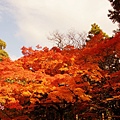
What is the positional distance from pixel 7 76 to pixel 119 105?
10379mm

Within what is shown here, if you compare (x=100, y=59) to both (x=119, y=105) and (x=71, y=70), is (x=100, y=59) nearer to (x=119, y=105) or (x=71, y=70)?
(x=71, y=70)

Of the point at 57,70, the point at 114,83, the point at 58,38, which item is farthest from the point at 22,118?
the point at 58,38

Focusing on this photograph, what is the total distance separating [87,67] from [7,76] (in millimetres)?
3837

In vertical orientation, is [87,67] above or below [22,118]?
above

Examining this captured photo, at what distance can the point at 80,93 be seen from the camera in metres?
10.2

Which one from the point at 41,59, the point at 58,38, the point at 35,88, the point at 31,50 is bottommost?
the point at 35,88

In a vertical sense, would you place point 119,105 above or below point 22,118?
above

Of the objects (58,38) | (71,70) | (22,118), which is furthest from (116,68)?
(58,38)

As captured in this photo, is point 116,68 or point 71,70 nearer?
point 71,70

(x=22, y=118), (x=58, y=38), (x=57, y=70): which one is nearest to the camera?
(x=57, y=70)

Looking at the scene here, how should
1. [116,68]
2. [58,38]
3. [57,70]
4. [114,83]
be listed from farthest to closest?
[58,38] → [116,68] → [57,70] → [114,83]

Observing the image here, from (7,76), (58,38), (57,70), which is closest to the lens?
(7,76)

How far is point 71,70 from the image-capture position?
10805 millimetres

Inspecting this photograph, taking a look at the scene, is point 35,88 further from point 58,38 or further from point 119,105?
point 58,38
